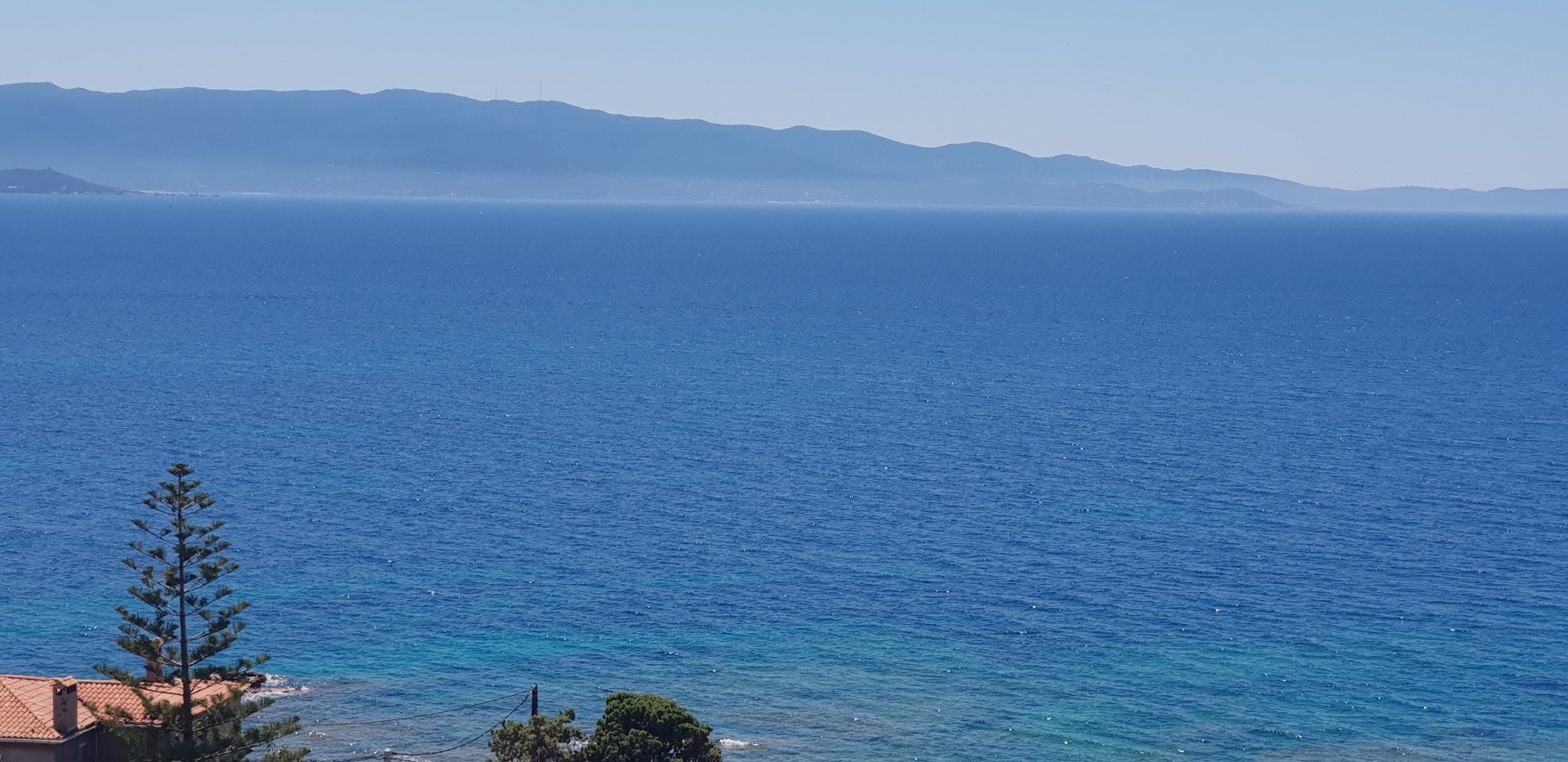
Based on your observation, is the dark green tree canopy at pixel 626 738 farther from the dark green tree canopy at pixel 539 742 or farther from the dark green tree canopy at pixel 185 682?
the dark green tree canopy at pixel 185 682

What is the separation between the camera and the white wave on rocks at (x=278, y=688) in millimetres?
46625

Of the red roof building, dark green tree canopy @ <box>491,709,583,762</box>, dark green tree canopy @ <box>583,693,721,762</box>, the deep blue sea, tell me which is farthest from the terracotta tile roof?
dark green tree canopy @ <box>583,693,721,762</box>

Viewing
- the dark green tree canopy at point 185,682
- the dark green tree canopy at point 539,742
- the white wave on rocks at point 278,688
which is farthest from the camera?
the white wave on rocks at point 278,688

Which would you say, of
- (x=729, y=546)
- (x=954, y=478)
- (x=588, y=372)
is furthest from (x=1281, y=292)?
(x=729, y=546)

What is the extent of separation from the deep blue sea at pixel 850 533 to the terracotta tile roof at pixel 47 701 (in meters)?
7.49

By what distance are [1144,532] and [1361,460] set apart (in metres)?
20.3

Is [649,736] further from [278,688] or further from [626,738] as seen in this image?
[278,688]

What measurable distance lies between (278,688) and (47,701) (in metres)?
12.3

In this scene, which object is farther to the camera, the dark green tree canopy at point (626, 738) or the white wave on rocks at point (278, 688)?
the white wave on rocks at point (278, 688)

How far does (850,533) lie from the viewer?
6556 cm

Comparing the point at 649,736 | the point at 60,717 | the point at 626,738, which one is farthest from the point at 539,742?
the point at 60,717

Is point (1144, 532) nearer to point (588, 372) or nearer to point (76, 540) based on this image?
point (76, 540)

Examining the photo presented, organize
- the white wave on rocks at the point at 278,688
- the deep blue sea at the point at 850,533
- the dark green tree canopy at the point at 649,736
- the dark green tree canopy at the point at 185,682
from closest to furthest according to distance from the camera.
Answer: the dark green tree canopy at the point at 185,682
the dark green tree canopy at the point at 649,736
the white wave on rocks at the point at 278,688
the deep blue sea at the point at 850,533

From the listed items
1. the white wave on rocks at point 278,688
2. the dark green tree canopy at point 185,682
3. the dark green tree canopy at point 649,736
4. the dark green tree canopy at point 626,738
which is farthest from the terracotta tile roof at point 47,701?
the white wave on rocks at point 278,688
